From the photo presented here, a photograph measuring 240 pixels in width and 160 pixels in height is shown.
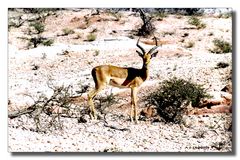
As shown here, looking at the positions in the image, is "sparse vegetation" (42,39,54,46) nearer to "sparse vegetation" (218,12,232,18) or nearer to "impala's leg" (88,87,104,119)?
"impala's leg" (88,87,104,119)

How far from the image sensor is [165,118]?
5203 millimetres

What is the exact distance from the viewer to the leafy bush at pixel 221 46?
5.15 m

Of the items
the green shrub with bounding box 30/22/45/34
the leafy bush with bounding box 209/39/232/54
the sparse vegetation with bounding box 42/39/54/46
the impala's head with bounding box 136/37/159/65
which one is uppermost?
the green shrub with bounding box 30/22/45/34

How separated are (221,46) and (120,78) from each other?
0.83m

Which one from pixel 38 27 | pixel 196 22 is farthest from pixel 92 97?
pixel 196 22

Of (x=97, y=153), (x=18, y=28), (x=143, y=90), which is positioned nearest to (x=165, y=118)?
(x=143, y=90)

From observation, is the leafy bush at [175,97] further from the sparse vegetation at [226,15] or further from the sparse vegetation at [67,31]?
the sparse vegetation at [67,31]

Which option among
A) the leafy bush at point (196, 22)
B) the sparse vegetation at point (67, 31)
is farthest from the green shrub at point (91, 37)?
the leafy bush at point (196, 22)

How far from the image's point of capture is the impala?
17.0 ft

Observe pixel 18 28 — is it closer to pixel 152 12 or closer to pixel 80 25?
pixel 80 25

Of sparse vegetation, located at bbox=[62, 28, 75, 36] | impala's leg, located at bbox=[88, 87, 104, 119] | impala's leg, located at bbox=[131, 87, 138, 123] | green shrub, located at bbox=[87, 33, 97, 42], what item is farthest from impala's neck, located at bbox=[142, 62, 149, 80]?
sparse vegetation, located at bbox=[62, 28, 75, 36]

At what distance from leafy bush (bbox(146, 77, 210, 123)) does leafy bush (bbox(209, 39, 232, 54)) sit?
12.4 inches

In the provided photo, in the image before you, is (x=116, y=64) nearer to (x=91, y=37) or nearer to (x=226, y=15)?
(x=91, y=37)

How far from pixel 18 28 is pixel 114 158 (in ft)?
4.17
